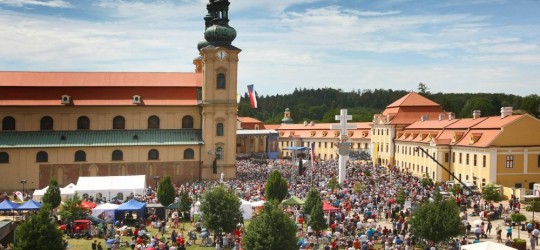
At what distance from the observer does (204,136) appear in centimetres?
5966

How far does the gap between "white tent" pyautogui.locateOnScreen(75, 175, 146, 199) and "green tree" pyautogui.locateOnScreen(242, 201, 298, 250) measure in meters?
22.6

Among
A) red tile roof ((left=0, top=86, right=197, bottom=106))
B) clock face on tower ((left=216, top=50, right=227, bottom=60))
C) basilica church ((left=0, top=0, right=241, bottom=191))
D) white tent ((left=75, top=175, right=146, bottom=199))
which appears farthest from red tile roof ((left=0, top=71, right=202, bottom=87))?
white tent ((left=75, top=175, right=146, bottom=199))

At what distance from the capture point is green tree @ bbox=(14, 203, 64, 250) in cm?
2292

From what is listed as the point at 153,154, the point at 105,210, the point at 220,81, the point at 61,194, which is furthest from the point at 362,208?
the point at 153,154

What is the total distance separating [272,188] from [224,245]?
1144 cm

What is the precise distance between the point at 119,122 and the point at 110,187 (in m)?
15.9

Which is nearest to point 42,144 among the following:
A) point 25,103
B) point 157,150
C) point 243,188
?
point 25,103

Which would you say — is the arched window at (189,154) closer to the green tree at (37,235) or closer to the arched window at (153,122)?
the arched window at (153,122)

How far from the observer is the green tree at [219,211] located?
30688 millimetres

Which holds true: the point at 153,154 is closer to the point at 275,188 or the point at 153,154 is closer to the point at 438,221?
the point at 275,188

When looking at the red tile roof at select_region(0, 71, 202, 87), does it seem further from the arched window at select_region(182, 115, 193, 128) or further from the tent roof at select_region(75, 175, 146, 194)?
the tent roof at select_region(75, 175, 146, 194)

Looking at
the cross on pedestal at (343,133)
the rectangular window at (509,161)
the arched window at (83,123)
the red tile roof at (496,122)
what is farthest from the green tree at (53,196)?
the rectangular window at (509,161)

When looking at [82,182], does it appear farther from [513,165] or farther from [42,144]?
[513,165]

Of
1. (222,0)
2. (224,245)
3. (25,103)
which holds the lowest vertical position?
(224,245)
